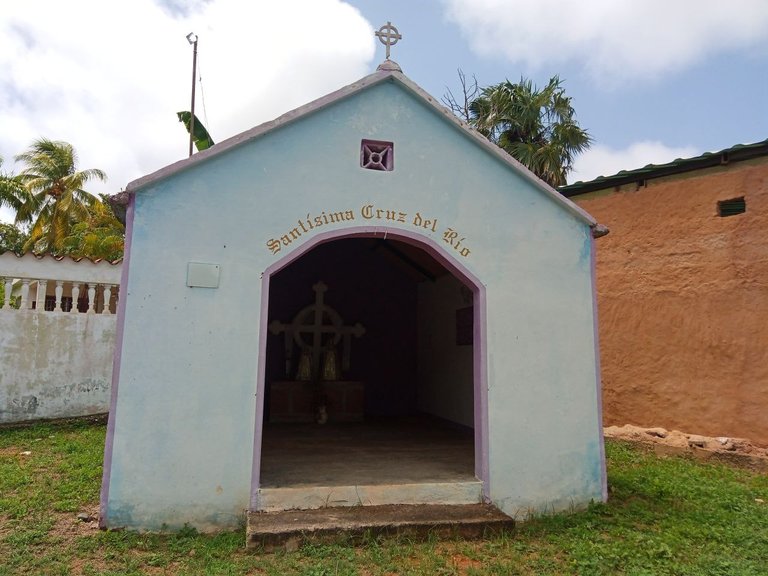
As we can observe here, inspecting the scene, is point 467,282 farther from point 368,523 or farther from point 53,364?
point 53,364

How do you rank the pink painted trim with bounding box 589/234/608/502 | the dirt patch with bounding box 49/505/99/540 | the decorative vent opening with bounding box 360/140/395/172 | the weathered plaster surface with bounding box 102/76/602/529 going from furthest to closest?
the pink painted trim with bounding box 589/234/608/502 < the decorative vent opening with bounding box 360/140/395/172 < the weathered plaster surface with bounding box 102/76/602/529 < the dirt patch with bounding box 49/505/99/540

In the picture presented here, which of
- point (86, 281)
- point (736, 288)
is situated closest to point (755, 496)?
point (736, 288)

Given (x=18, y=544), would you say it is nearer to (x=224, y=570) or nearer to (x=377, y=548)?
(x=224, y=570)

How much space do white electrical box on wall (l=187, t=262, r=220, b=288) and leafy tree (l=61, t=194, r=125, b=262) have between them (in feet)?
30.2

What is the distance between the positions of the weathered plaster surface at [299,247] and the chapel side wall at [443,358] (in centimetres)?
289

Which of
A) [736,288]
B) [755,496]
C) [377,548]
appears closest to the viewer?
[377,548]

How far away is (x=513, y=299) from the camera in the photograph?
247 inches

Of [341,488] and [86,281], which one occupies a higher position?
[86,281]

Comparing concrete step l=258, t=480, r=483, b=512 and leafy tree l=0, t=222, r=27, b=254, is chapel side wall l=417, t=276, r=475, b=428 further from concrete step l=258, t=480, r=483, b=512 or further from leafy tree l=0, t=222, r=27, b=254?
leafy tree l=0, t=222, r=27, b=254

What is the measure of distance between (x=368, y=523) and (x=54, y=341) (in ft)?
22.2

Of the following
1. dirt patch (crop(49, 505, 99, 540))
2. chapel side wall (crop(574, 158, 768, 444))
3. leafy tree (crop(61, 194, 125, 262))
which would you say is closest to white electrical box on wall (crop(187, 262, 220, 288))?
dirt patch (crop(49, 505, 99, 540))

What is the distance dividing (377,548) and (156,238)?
11.1ft

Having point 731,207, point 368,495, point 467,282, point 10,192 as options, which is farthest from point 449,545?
point 10,192

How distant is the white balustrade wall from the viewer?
30.1 feet
